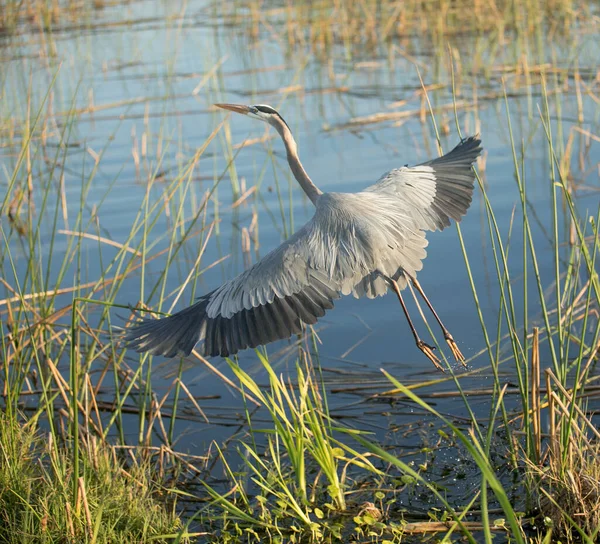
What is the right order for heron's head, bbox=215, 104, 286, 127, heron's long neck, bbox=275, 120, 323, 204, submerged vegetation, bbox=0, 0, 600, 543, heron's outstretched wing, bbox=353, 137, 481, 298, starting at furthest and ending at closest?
heron's head, bbox=215, 104, 286, 127, heron's long neck, bbox=275, 120, 323, 204, heron's outstretched wing, bbox=353, 137, 481, 298, submerged vegetation, bbox=0, 0, 600, 543

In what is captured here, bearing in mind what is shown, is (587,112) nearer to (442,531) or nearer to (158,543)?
(442,531)

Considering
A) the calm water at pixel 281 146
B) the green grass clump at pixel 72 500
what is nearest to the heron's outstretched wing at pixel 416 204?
the calm water at pixel 281 146

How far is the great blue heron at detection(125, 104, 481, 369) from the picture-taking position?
3535 mm

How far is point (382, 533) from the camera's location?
3717 millimetres

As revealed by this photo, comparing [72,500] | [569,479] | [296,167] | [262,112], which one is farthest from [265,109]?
[569,479]

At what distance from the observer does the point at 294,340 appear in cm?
599

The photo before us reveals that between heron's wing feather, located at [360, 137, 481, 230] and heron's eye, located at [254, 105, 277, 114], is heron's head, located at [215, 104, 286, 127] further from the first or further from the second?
heron's wing feather, located at [360, 137, 481, 230]

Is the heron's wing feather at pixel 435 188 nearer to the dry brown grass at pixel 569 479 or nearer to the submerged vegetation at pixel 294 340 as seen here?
the submerged vegetation at pixel 294 340

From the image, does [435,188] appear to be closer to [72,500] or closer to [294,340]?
[294,340]

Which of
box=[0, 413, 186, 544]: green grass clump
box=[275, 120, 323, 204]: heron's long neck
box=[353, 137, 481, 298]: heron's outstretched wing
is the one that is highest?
box=[275, 120, 323, 204]: heron's long neck

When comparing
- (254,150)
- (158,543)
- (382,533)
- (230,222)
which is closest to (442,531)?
(382,533)

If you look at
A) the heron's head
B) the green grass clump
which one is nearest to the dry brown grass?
the green grass clump

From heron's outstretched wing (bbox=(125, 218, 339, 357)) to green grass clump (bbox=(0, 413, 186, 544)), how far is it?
0.62 m

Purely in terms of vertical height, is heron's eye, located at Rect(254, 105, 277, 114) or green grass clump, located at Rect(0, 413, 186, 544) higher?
heron's eye, located at Rect(254, 105, 277, 114)
